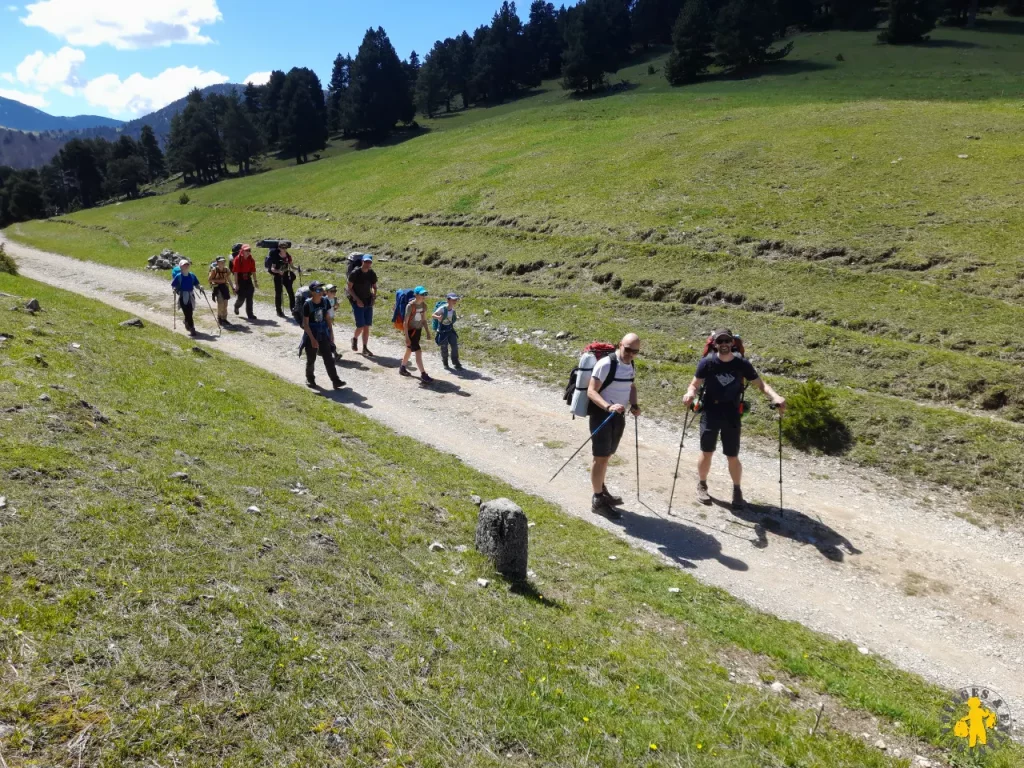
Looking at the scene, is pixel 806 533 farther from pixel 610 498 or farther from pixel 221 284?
pixel 221 284

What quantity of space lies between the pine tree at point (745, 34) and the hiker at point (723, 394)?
270 feet

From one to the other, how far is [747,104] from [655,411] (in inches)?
1911

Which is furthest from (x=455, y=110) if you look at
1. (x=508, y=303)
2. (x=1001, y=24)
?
(x=508, y=303)

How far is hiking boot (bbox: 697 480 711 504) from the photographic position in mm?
11000

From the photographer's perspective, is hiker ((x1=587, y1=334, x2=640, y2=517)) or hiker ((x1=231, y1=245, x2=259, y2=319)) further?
hiker ((x1=231, y1=245, x2=259, y2=319))

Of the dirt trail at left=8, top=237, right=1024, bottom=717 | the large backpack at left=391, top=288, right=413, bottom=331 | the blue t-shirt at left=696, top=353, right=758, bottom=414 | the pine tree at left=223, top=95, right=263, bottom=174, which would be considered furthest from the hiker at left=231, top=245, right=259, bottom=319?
A: the pine tree at left=223, top=95, right=263, bottom=174

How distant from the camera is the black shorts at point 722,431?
10617 millimetres

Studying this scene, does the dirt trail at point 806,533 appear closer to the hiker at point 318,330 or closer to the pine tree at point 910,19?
the hiker at point 318,330

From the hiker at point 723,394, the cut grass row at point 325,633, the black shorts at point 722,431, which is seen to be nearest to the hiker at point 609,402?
the cut grass row at point 325,633

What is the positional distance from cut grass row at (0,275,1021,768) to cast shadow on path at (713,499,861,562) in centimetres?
223

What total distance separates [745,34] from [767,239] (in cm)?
6707

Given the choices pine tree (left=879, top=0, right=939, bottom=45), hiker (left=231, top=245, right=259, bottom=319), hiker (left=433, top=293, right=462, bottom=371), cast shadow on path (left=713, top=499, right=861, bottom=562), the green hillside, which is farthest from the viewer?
pine tree (left=879, top=0, right=939, bottom=45)

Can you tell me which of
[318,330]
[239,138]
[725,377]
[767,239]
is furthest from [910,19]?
[239,138]

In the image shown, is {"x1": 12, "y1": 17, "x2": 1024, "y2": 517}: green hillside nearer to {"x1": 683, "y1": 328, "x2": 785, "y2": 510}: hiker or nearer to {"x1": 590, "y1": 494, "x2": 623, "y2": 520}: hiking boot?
{"x1": 683, "y1": 328, "x2": 785, "y2": 510}: hiker
